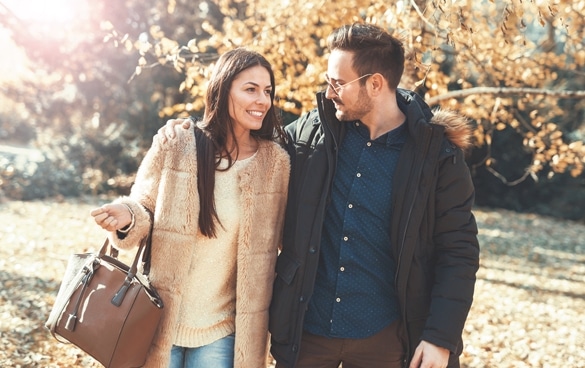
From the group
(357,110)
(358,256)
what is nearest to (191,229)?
Answer: (358,256)

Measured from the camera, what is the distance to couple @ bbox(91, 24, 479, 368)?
2.63m

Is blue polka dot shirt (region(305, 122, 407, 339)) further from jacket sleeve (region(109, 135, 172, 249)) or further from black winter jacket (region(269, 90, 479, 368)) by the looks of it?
jacket sleeve (region(109, 135, 172, 249))

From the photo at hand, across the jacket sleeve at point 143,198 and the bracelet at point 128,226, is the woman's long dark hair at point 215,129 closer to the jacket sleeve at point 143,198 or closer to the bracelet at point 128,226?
the jacket sleeve at point 143,198

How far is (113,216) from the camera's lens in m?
2.58

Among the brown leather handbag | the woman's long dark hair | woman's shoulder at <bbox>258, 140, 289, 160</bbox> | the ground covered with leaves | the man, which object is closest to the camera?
the brown leather handbag

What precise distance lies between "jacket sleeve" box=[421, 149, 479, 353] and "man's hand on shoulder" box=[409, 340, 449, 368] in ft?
0.10

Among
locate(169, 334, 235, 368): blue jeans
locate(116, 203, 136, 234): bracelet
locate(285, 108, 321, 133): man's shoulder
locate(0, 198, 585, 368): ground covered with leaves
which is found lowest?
locate(0, 198, 585, 368): ground covered with leaves

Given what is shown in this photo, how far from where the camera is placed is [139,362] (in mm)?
2631

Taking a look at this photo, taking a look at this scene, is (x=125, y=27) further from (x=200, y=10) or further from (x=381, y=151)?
(x=381, y=151)

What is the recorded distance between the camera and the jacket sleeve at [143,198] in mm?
2646

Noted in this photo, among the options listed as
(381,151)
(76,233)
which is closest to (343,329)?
(381,151)

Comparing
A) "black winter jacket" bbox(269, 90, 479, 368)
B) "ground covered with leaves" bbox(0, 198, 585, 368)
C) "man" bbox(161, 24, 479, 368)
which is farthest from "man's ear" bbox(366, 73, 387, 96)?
"ground covered with leaves" bbox(0, 198, 585, 368)

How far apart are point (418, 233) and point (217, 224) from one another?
854 millimetres

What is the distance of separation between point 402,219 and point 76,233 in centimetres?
899
